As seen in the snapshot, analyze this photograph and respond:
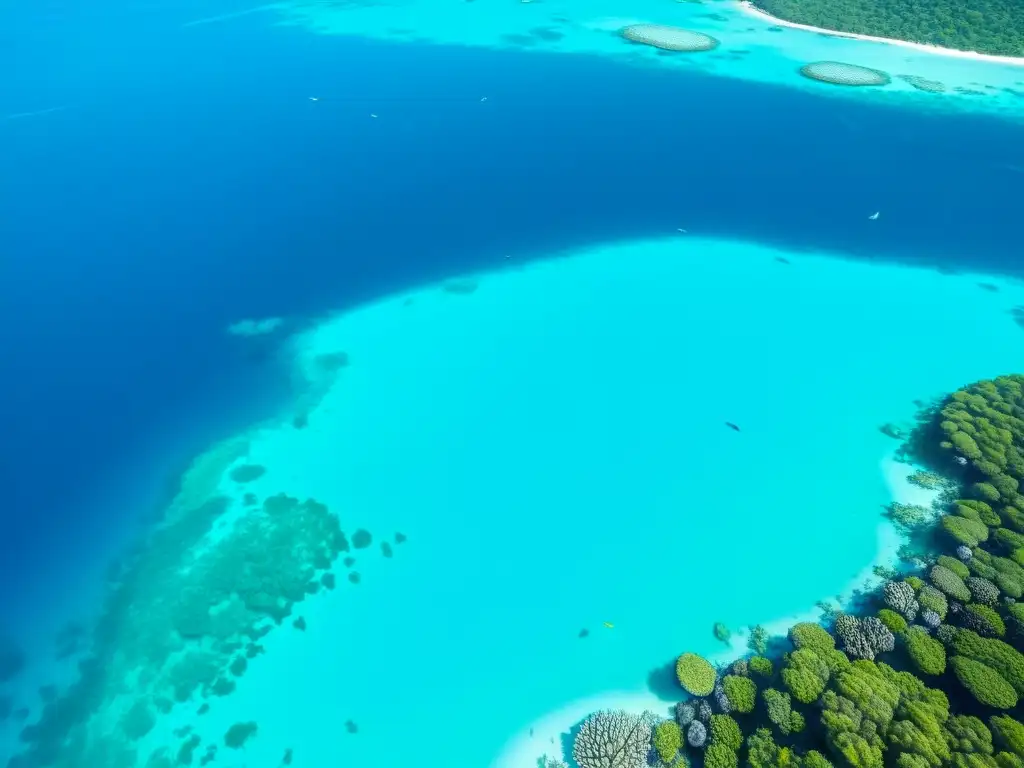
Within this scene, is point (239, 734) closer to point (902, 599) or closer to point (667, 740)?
point (667, 740)

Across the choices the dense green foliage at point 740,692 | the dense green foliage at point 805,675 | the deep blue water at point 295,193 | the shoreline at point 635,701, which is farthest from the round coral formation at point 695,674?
the deep blue water at point 295,193

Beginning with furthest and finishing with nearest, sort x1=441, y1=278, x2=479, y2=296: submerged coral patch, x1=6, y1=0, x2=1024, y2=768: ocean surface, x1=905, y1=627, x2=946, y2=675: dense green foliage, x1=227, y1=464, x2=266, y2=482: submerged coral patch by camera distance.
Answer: x1=441, y1=278, x2=479, y2=296: submerged coral patch, x1=227, y1=464, x2=266, y2=482: submerged coral patch, x1=6, y1=0, x2=1024, y2=768: ocean surface, x1=905, y1=627, x2=946, y2=675: dense green foliage

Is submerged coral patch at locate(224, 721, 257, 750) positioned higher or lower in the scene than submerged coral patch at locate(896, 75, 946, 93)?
lower

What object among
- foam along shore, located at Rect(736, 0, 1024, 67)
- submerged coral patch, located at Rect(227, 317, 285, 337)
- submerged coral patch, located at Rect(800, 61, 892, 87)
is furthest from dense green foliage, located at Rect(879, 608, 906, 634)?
foam along shore, located at Rect(736, 0, 1024, 67)

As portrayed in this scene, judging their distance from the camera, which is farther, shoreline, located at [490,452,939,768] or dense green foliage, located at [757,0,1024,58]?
dense green foliage, located at [757,0,1024,58]

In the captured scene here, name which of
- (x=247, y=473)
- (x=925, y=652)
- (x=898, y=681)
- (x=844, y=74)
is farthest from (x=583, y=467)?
(x=844, y=74)

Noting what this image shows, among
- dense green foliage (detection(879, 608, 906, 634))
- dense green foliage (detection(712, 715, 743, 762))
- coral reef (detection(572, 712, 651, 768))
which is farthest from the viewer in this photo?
dense green foliage (detection(879, 608, 906, 634))

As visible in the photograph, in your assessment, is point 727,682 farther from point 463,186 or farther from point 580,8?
point 580,8

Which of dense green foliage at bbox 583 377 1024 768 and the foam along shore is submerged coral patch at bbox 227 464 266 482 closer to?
dense green foliage at bbox 583 377 1024 768
